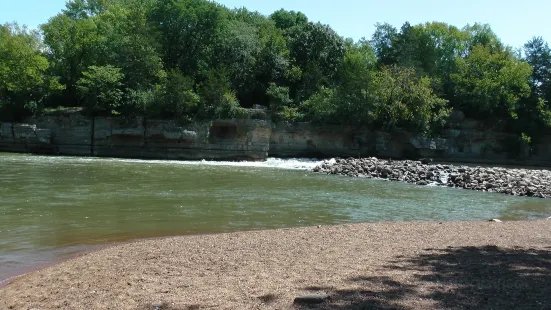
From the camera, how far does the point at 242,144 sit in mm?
39469

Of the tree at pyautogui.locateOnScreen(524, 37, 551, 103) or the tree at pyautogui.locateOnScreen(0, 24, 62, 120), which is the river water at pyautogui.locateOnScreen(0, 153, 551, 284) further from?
the tree at pyautogui.locateOnScreen(524, 37, 551, 103)

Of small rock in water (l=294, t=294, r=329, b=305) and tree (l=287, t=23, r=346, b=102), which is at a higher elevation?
tree (l=287, t=23, r=346, b=102)

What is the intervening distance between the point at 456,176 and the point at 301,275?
20980 mm

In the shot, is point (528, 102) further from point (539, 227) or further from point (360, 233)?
point (360, 233)

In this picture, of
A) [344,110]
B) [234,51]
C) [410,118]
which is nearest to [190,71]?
[234,51]

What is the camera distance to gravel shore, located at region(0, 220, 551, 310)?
17.7 ft

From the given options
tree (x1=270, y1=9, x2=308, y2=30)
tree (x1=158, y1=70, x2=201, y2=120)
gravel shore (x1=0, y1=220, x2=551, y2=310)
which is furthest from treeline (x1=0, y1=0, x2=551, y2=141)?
gravel shore (x1=0, y1=220, x2=551, y2=310)

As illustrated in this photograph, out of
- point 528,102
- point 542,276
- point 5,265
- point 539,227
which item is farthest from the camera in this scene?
point 528,102

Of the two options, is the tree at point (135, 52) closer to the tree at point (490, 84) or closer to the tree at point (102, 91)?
the tree at point (102, 91)

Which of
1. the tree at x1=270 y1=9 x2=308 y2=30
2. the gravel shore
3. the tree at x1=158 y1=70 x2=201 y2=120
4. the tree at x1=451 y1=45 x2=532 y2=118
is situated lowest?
the gravel shore

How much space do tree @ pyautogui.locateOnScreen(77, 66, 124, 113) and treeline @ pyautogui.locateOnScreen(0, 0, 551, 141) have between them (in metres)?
0.09

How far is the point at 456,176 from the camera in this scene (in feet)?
82.9

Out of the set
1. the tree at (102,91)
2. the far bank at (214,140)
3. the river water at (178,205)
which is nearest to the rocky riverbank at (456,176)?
the river water at (178,205)

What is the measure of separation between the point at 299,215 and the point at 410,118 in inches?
1190
